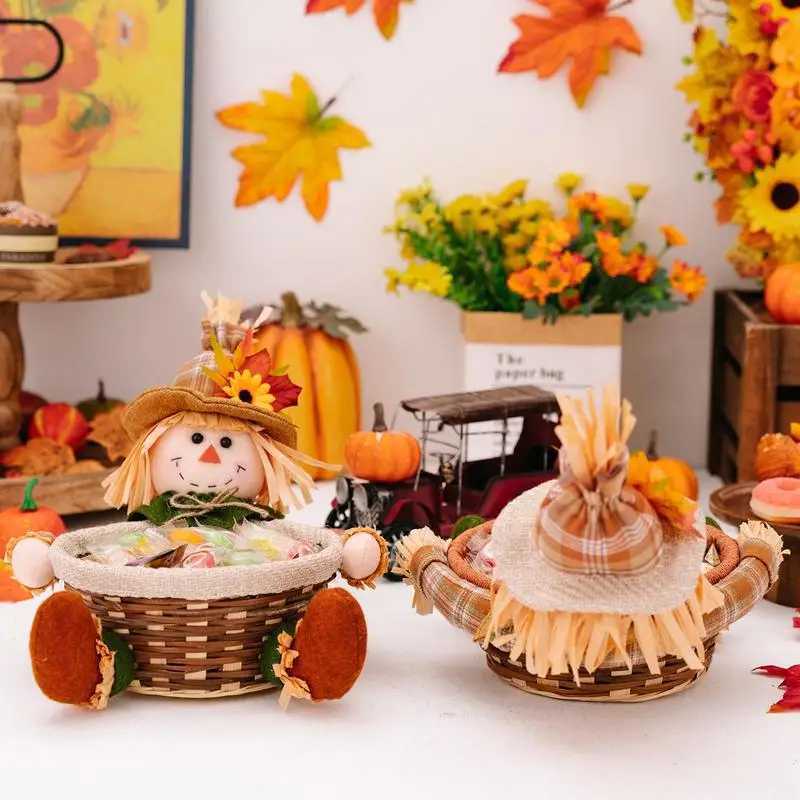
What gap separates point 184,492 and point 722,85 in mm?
1140

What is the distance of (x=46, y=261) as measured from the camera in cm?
176

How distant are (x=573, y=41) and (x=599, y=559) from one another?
4.28 ft

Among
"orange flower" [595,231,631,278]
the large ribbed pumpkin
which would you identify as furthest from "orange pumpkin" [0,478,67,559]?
"orange flower" [595,231,631,278]

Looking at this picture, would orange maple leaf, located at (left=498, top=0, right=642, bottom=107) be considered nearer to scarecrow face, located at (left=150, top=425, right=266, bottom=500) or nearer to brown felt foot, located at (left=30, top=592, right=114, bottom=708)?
scarecrow face, located at (left=150, top=425, right=266, bottom=500)

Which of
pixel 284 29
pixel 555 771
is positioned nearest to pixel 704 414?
pixel 284 29

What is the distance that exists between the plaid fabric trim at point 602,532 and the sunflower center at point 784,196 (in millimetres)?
1035

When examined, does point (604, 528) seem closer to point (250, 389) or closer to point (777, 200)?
point (250, 389)

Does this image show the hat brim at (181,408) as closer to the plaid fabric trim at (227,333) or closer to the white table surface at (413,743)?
the plaid fabric trim at (227,333)

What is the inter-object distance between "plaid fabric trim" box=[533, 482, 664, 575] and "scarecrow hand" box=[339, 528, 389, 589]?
0.26 metres

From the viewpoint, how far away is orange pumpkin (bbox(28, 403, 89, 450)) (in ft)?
6.03

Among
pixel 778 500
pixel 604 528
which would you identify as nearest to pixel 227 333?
pixel 604 528

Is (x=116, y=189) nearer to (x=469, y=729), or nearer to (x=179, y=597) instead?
(x=179, y=597)

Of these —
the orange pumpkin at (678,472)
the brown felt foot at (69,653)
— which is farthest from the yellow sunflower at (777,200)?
the brown felt foot at (69,653)

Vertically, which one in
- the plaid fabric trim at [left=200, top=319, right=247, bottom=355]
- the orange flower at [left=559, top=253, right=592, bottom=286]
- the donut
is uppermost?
the orange flower at [left=559, top=253, right=592, bottom=286]
